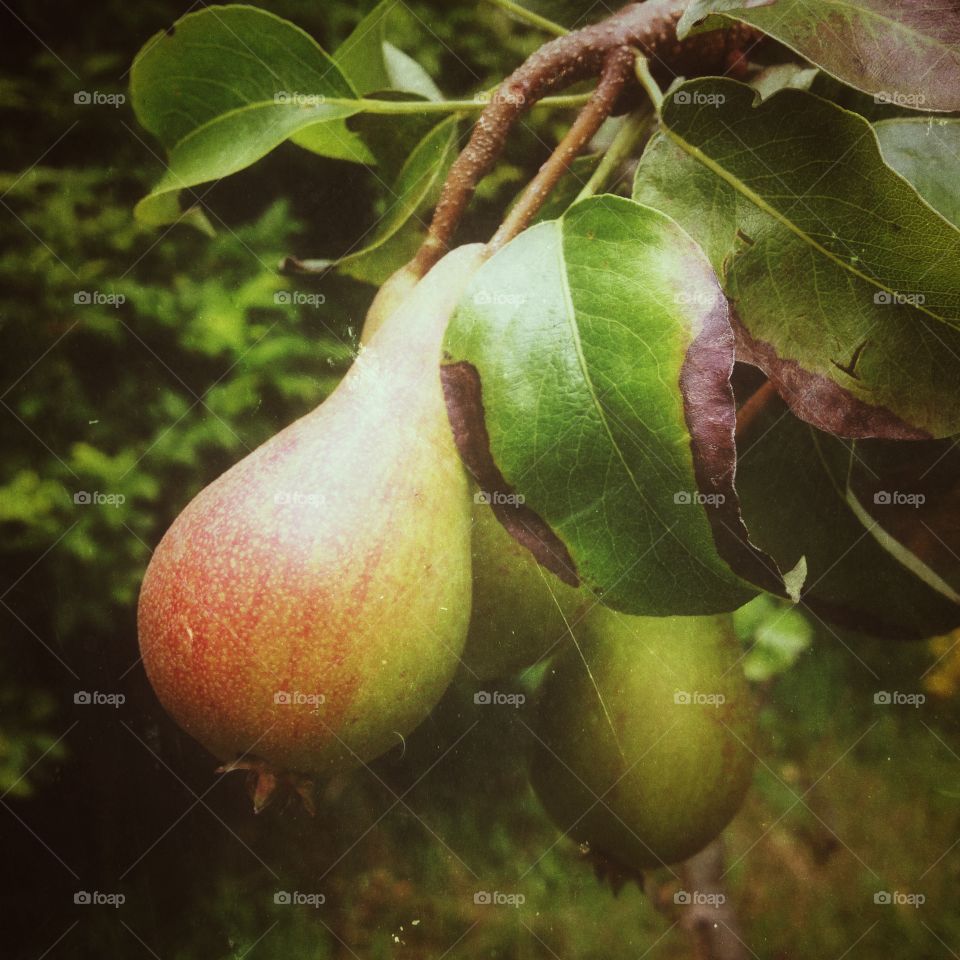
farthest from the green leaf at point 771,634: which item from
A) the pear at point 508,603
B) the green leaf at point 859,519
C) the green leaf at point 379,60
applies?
the green leaf at point 379,60

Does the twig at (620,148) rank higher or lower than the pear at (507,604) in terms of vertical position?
higher

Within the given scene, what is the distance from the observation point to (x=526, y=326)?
42 cm

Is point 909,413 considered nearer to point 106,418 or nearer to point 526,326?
point 526,326

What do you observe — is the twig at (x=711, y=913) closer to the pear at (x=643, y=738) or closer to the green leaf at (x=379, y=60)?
the pear at (x=643, y=738)

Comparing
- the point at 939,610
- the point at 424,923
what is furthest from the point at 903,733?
the point at 424,923

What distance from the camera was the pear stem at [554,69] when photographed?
1.63 feet

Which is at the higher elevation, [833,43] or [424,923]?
[833,43]

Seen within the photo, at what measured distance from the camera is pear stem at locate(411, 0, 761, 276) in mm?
496

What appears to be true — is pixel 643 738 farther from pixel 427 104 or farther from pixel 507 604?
pixel 427 104

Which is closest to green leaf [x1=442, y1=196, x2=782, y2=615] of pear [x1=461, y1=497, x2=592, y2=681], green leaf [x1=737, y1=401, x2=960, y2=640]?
pear [x1=461, y1=497, x2=592, y2=681]

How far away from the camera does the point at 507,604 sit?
481 mm

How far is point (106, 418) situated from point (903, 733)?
546 millimetres

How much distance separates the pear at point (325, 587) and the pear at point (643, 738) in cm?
10

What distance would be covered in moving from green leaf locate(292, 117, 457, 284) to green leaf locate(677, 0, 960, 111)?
0.15 metres
